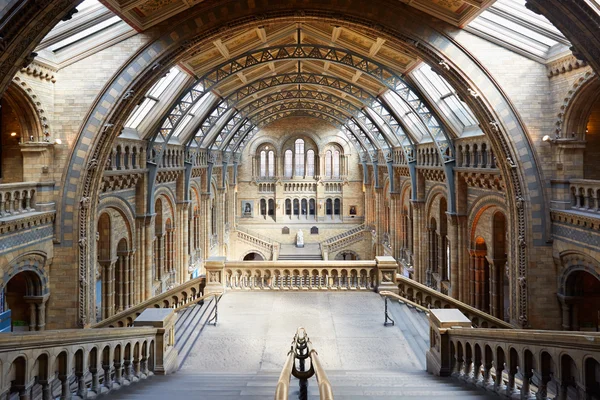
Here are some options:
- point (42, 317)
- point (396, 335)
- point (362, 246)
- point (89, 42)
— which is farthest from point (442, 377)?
point (362, 246)

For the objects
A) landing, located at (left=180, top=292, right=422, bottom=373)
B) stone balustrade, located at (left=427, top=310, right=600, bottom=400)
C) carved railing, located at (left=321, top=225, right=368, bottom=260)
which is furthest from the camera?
carved railing, located at (left=321, top=225, right=368, bottom=260)

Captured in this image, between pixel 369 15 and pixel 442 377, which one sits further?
pixel 369 15

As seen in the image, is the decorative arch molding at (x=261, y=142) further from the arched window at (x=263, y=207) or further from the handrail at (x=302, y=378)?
the handrail at (x=302, y=378)

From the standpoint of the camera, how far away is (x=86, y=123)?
44.9 ft

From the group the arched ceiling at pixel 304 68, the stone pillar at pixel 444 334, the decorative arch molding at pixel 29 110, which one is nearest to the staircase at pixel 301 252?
the arched ceiling at pixel 304 68

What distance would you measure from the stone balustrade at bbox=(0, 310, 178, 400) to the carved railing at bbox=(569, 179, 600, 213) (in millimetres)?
10621

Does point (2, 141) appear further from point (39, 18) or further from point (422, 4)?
point (422, 4)

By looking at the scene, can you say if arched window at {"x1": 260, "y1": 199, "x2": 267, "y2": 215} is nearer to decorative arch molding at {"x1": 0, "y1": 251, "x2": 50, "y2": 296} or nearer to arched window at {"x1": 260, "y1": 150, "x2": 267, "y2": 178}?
arched window at {"x1": 260, "y1": 150, "x2": 267, "y2": 178}

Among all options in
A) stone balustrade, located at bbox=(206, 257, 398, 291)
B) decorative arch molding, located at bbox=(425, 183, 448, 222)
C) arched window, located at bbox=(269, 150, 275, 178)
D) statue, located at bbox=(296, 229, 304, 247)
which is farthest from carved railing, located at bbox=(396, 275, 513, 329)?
arched window, located at bbox=(269, 150, 275, 178)

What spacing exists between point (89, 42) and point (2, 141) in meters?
4.38

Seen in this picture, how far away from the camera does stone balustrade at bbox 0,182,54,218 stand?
38.5 ft

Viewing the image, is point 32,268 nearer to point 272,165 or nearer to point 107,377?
point 107,377

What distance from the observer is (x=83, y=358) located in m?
6.52

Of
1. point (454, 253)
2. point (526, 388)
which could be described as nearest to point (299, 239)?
point (454, 253)
